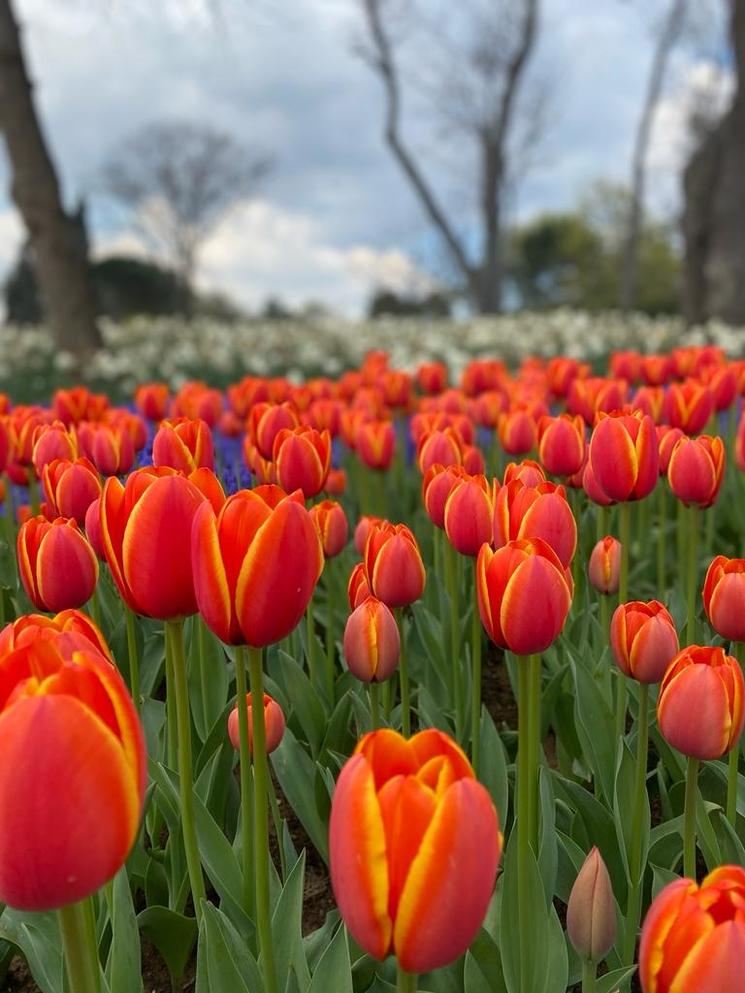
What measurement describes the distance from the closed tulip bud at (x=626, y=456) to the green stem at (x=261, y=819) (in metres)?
0.84

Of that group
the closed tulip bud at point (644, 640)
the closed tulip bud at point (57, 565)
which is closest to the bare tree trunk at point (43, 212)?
the closed tulip bud at point (57, 565)

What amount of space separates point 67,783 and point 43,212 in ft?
30.4

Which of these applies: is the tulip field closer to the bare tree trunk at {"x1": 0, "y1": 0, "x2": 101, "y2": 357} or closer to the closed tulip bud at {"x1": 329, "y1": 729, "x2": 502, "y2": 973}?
the closed tulip bud at {"x1": 329, "y1": 729, "x2": 502, "y2": 973}

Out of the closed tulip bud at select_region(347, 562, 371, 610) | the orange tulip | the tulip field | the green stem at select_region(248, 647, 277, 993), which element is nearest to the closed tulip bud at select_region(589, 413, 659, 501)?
the tulip field

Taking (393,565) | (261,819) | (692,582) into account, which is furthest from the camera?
(692,582)

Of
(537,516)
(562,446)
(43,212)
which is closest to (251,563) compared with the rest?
(537,516)

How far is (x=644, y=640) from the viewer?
1360mm

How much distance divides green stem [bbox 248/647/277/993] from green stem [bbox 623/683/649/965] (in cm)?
54

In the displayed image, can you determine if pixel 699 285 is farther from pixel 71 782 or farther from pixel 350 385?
Result: pixel 71 782

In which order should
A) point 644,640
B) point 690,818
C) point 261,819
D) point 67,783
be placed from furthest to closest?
1. point 644,640
2. point 690,818
3. point 261,819
4. point 67,783

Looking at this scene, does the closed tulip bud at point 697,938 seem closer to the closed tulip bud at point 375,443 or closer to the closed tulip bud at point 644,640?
the closed tulip bud at point 644,640

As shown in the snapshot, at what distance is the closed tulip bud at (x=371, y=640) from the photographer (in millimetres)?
1455

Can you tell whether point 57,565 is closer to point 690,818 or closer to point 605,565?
point 690,818

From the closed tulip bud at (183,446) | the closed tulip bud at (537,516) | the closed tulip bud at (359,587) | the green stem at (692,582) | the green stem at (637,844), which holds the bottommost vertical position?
the green stem at (637,844)
